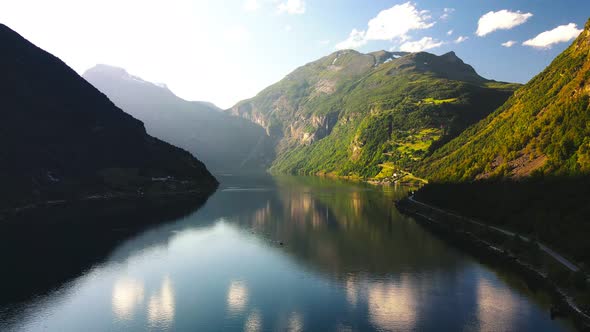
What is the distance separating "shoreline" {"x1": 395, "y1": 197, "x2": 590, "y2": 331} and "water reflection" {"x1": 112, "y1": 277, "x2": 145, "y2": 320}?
52.3 metres

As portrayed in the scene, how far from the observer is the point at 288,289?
2183 inches

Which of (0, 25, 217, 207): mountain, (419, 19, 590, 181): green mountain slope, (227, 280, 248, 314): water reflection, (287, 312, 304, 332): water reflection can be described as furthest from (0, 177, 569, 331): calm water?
(0, 25, 217, 207): mountain

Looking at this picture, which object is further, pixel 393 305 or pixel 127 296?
pixel 127 296

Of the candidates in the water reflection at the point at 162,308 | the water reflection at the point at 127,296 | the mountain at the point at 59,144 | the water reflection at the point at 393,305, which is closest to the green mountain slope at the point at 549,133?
the water reflection at the point at 393,305

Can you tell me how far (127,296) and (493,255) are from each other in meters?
64.7

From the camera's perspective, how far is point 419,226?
103m

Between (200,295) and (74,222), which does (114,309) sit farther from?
(74,222)

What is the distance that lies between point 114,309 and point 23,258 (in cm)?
3699

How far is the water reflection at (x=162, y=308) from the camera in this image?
4375 cm

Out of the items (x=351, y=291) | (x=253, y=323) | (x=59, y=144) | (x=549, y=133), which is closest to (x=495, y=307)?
(x=351, y=291)

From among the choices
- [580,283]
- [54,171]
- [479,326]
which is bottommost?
[479,326]

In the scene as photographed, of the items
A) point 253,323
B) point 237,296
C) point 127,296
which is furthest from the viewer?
point 127,296

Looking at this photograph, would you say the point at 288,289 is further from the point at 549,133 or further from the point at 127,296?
the point at 549,133

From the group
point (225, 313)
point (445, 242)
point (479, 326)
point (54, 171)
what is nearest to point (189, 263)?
point (225, 313)
